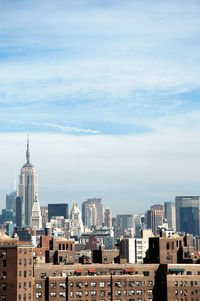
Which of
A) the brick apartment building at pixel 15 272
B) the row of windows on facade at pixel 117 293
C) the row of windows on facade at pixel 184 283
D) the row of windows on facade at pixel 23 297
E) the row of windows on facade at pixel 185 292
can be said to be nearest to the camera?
the row of windows on facade at pixel 23 297

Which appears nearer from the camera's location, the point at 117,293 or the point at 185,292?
the point at 117,293

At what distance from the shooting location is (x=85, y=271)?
194 meters

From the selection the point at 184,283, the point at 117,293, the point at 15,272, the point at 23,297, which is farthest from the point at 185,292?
the point at 15,272

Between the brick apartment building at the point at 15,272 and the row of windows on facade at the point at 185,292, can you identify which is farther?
the row of windows on facade at the point at 185,292

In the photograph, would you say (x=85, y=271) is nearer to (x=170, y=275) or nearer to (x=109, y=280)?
(x=109, y=280)

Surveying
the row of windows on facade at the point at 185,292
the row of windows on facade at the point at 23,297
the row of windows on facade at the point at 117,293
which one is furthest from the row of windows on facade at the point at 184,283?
the row of windows on facade at the point at 23,297

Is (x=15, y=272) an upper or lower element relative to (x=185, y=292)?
upper

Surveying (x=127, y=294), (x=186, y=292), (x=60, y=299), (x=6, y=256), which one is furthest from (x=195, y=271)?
(x=6, y=256)

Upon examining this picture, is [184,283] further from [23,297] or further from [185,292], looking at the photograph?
[23,297]

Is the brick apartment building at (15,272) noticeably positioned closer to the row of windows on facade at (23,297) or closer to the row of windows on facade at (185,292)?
the row of windows on facade at (23,297)

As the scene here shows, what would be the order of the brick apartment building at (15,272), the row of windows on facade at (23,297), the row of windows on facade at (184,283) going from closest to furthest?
1. the row of windows on facade at (23,297)
2. the brick apartment building at (15,272)
3. the row of windows on facade at (184,283)

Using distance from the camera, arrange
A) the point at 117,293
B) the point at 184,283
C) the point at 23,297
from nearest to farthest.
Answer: the point at 23,297 → the point at 117,293 → the point at 184,283

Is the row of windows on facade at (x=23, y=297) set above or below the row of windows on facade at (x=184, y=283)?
below

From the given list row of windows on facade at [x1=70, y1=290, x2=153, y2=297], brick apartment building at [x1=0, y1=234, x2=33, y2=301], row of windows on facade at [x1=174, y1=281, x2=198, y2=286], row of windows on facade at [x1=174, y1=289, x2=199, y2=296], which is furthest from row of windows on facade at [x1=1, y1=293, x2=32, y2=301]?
row of windows on facade at [x1=174, y1=289, x2=199, y2=296]
